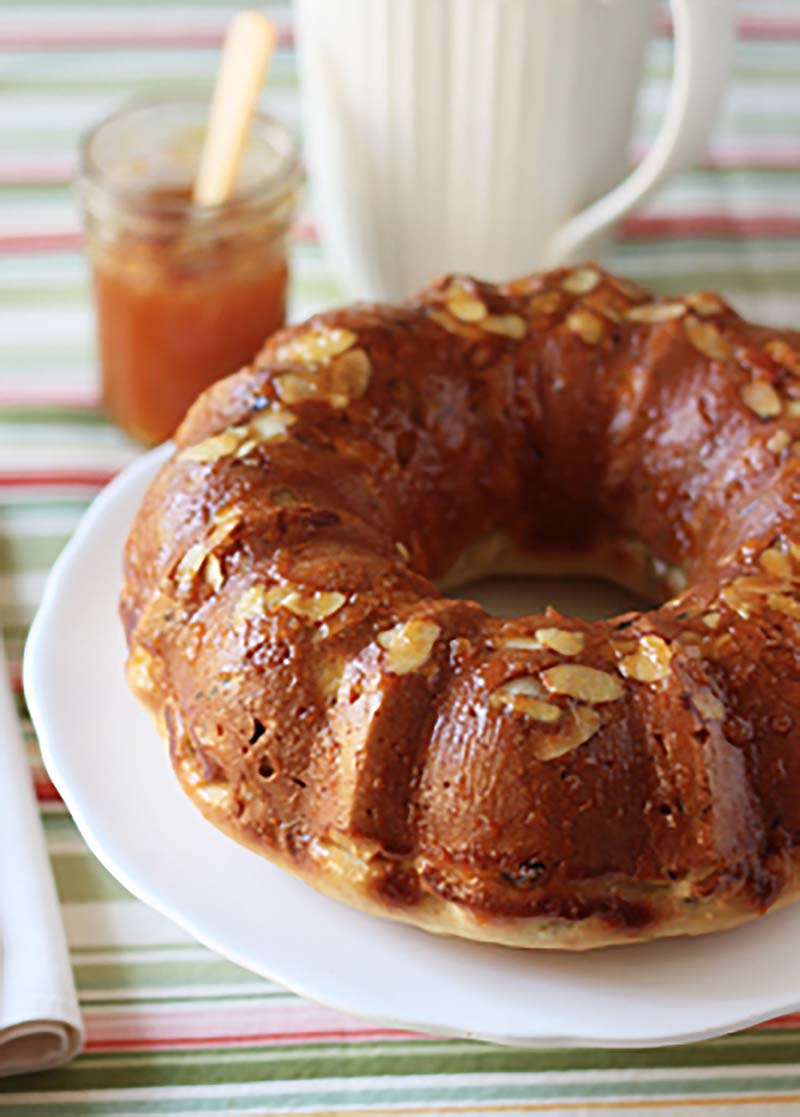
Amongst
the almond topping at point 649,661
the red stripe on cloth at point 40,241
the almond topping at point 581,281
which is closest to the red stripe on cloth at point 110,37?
the red stripe on cloth at point 40,241

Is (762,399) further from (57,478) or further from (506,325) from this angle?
(57,478)

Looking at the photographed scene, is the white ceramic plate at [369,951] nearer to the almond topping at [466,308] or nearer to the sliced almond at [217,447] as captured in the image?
the sliced almond at [217,447]

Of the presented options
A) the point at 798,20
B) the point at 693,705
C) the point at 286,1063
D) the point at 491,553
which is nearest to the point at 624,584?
the point at 491,553

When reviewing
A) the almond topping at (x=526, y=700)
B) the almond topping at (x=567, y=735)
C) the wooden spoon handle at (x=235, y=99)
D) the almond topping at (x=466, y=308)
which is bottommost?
the almond topping at (x=567, y=735)

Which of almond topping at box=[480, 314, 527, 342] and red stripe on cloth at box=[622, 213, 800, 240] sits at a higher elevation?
almond topping at box=[480, 314, 527, 342]

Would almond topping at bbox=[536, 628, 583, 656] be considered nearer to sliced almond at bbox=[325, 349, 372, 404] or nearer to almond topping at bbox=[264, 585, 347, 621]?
almond topping at bbox=[264, 585, 347, 621]

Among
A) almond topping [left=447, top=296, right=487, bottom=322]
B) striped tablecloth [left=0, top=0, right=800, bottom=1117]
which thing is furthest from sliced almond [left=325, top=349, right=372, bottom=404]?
striped tablecloth [left=0, top=0, right=800, bottom=1117]
